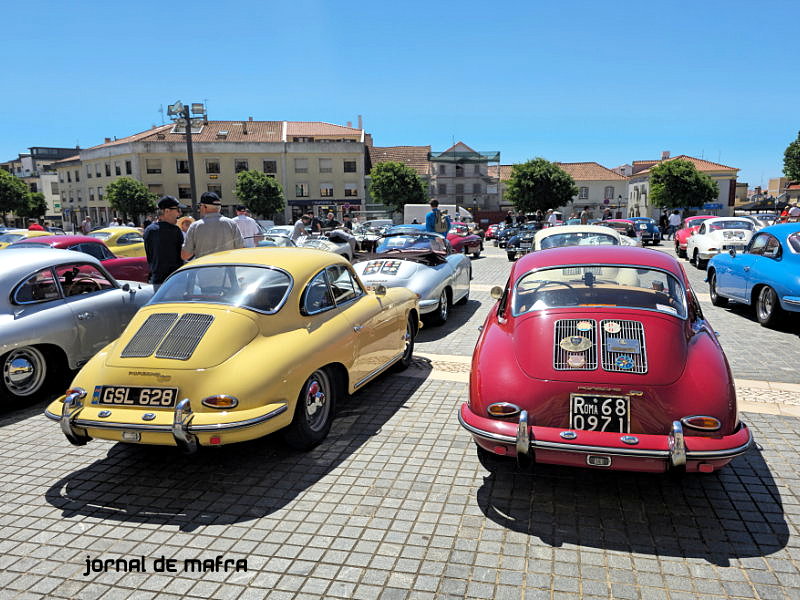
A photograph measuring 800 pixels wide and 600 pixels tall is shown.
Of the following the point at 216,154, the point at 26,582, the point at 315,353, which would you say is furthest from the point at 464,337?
the point at 216,154

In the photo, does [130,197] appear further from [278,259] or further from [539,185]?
[278,259]

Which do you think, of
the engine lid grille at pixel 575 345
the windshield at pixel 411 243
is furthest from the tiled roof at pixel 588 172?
the engine lid grille at pixel 575 345

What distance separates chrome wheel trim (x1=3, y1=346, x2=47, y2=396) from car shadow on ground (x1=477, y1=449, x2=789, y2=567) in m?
4.42

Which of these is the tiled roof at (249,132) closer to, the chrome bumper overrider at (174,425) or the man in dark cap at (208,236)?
the man in dark cap at (208,236)

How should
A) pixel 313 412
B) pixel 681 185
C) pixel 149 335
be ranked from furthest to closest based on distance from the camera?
pixel 681 185, pixel 313 412, pixel 149 335

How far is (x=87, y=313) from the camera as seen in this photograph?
19.5 ft

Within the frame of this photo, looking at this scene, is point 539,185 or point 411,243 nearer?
point 411,243

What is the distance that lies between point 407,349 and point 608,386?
3.43 metres

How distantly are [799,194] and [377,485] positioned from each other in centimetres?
10583

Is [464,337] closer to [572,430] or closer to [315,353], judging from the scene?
[315,353]

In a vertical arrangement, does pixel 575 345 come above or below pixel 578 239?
below

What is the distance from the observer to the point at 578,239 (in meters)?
10.4

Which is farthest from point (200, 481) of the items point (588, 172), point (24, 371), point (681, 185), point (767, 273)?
point (588, 172)

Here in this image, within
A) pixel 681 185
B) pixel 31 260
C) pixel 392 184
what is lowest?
pixel 31 260
